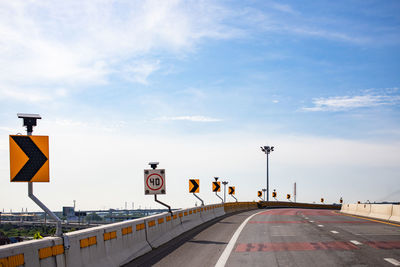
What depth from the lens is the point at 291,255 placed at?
11.0 metres

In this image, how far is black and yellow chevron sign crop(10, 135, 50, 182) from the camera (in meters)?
7.57

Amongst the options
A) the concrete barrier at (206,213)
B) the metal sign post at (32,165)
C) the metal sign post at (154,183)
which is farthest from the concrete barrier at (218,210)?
the metal sign post at (32,165)

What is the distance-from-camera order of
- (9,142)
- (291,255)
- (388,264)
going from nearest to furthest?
(9,142) → (388,264) → (291,255)

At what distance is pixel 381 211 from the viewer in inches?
1118

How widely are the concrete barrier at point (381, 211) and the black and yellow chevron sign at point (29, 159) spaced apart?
23.1 m

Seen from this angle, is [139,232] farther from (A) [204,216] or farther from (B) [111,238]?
(A) [204,216]

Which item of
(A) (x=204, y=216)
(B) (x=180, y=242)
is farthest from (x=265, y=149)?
(B) (x=180, y=242)

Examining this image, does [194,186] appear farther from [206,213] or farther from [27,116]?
[27,116]

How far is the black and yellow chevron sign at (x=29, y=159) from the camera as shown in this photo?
24.8 feet

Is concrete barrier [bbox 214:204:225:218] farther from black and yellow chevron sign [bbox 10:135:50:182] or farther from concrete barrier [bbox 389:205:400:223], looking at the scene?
black and yellow chevron sign [bbox 10:135:50:182]

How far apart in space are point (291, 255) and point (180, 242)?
4713 mm

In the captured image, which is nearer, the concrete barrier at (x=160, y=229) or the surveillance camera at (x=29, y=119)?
the surveillance camera at (x=29, y=119)

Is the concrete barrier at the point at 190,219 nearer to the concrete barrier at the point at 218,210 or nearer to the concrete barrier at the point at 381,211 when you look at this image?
the concrete barrier at the point at 218,210

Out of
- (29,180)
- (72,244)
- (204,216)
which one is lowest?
(204,216)
